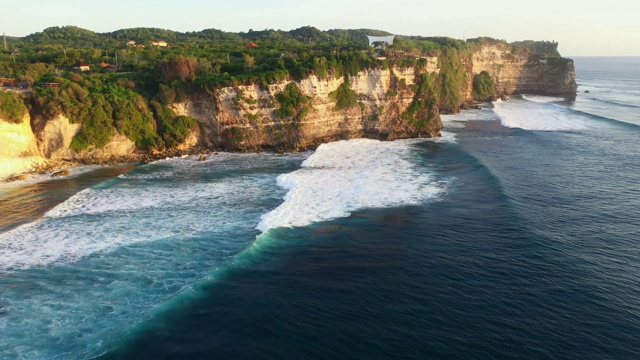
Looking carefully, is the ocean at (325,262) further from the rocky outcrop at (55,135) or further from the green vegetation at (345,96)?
the green vegetation at (345,96)

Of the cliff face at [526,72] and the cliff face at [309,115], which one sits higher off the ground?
the cliff face at [526,72]

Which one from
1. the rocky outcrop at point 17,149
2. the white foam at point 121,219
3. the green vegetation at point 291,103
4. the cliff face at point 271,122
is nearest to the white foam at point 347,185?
the white foam at point 121,219

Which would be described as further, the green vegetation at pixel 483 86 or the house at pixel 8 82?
the green vegetation at pixel 483 86

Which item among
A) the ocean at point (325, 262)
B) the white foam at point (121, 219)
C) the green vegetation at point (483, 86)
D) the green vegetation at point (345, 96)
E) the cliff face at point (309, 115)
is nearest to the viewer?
the ocean at point (325, 262)

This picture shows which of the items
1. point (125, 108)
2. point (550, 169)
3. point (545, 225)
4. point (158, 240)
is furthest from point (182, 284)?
point (550, 169)

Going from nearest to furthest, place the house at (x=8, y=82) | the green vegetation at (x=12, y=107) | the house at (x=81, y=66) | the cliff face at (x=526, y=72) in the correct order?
the green vegetation at (x=12, y=107) < the house at (x=8, y=82) < the house at (x=81, y=66) < the cliff face at (x=526, y=72)

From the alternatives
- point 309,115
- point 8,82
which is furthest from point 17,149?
point 309,115
